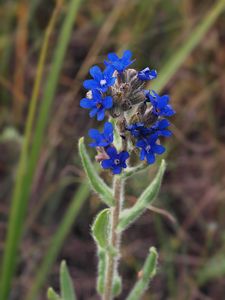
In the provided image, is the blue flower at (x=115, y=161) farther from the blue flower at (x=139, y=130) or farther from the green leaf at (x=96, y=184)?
the green leaf at (x=96, y=184)

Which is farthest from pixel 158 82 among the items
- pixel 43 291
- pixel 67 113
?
pixel 43 291

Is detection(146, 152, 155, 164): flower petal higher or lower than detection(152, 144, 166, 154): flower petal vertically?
lower

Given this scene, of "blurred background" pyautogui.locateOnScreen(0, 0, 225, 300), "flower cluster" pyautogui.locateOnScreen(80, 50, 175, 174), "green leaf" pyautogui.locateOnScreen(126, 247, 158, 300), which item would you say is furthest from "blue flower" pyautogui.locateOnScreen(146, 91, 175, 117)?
"blurred background" pyautogui.locateOnScreen(0, 0, 225, 300)

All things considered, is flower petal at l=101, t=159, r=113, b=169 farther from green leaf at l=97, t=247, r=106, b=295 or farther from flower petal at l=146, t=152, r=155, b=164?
green leaf at l=97, t=247, r=106, b=295

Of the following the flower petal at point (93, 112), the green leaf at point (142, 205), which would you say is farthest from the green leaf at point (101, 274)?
the flower petal at point (93, 112)

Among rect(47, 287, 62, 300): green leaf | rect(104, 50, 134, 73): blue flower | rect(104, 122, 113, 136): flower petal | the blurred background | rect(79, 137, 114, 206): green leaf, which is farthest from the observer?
the blurred background

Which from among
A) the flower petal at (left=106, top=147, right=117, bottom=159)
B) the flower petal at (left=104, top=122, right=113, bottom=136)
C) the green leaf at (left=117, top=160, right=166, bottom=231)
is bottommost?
the green leaf at (left=117, top=160, right=166, bottom=231)
